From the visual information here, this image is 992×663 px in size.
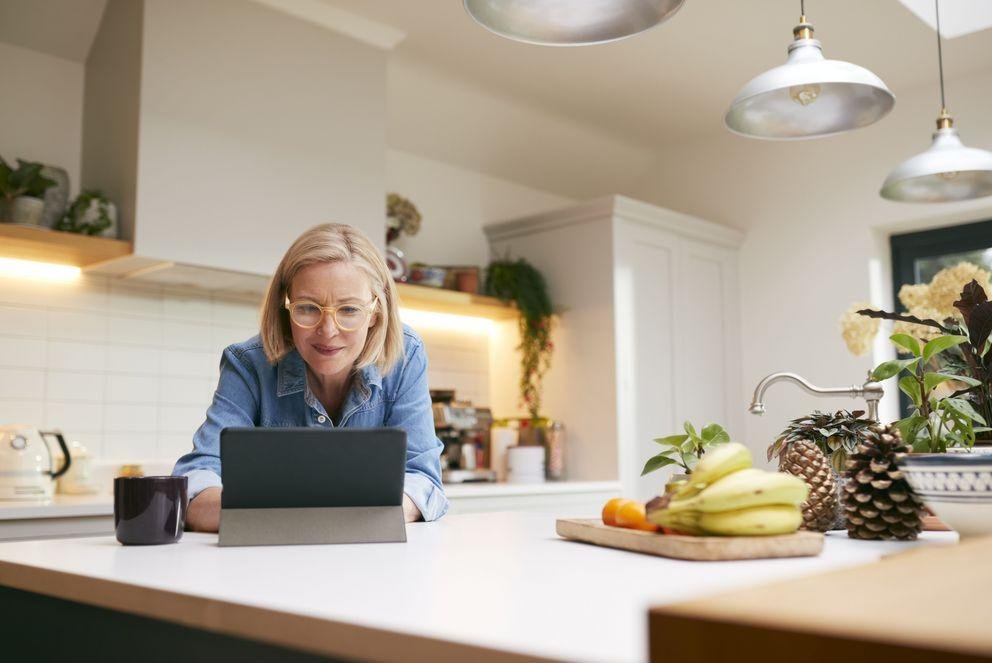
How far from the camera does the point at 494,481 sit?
4.24m

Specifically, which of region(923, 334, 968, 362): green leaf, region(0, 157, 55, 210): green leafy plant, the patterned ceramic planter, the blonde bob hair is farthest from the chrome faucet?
region(0, 157, 55, 210): green leafy plant

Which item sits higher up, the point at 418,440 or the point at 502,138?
the point at 502,138

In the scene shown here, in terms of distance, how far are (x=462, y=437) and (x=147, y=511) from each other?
2.93 metres

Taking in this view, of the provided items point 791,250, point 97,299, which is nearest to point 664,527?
point 97,299

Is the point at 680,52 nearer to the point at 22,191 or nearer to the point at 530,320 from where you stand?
the point at 530,320

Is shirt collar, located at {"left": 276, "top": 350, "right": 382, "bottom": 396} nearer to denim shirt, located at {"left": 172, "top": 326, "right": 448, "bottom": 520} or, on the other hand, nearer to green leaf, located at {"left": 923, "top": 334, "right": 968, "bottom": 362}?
denim shirt, located at {"left": 172, "top": 326, "right": 448, "bottom": 520}

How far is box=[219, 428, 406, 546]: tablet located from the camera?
1270mm

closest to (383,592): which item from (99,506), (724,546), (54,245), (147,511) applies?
(724,546)

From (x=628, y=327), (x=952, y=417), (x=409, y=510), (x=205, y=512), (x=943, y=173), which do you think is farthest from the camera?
(x=628, y=327)

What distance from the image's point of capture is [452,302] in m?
4.17

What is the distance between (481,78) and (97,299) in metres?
1.87

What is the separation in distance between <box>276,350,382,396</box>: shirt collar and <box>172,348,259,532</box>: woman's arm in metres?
0.05

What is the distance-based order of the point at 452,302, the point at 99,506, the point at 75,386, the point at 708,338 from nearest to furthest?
1. the point at 99,506
2. the point at 75,386
3. the point at 452,302
4. the point at 708,338

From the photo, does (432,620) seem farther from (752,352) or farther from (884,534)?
(752,352)
